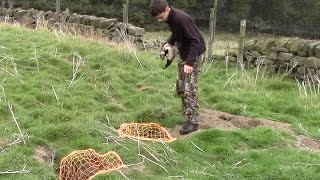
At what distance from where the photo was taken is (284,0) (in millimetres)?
30375

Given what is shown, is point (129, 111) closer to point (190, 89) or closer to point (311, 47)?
point (190, 89)

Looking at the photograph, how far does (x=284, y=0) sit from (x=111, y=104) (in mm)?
25252

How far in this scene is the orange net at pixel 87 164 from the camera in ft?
16.8

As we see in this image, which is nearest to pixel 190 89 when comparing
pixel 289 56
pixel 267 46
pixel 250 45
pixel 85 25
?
pixel 289 56

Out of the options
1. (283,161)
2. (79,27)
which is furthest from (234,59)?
(283,161)

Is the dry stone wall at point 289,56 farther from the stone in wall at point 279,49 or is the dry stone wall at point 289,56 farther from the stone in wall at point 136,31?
the stone in wall at point 136,31

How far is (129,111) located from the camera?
725 centimetres

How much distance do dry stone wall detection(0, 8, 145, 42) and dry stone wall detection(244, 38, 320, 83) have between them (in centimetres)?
328

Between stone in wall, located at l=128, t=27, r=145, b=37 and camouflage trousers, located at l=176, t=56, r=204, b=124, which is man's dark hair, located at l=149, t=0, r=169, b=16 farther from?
stone in wall, located at l=128, t=27, r=145, b=37

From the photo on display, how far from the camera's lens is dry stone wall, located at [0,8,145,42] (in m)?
13.0

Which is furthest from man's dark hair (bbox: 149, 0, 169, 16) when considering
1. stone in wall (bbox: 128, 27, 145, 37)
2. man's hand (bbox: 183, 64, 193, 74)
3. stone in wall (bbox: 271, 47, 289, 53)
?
stone in wall (bbox: 128, 27, 145, 37)

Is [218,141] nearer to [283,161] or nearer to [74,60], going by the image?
[283,161]

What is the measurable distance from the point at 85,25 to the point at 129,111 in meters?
7.72

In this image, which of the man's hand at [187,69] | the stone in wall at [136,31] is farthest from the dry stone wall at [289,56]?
the man's hand at [187,69]
